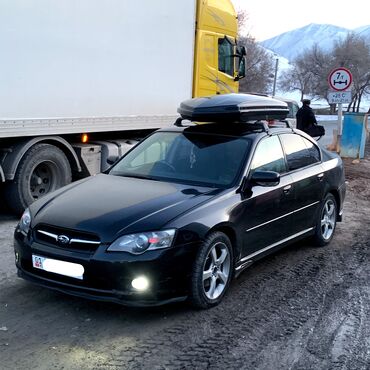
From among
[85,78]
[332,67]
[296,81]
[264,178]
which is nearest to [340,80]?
[85,78]

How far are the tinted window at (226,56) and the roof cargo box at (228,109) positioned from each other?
5452 millimetres

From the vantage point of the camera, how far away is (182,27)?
9898 mm

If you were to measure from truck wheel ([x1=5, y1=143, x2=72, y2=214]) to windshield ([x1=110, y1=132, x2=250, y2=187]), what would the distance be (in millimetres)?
2277

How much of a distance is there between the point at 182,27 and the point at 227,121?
4.69 m

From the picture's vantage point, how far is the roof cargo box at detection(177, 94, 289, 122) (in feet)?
18.3

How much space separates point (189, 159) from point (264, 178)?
0.83 metres

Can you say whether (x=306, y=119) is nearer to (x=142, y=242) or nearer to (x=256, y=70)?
(x=142, y=242)

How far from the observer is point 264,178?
4988mm

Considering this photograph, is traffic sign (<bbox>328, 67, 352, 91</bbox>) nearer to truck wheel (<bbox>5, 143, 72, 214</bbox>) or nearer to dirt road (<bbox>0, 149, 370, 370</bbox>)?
truck wheel (<bbox>5, 143, 72, 214</bbox>)

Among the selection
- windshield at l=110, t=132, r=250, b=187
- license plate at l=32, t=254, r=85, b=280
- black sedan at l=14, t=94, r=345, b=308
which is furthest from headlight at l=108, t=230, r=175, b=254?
windshield at l=110, t=132, r=250, b=187

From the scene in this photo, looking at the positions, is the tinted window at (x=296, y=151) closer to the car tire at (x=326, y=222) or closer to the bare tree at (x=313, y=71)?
the car tire at (x=326, y=222)

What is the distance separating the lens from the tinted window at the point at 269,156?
537 centimetres

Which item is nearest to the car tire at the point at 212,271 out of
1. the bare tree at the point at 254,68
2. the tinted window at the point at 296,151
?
the tinted window at the point at 296,151

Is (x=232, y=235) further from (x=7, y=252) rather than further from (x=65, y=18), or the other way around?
(x=65, y=18)
